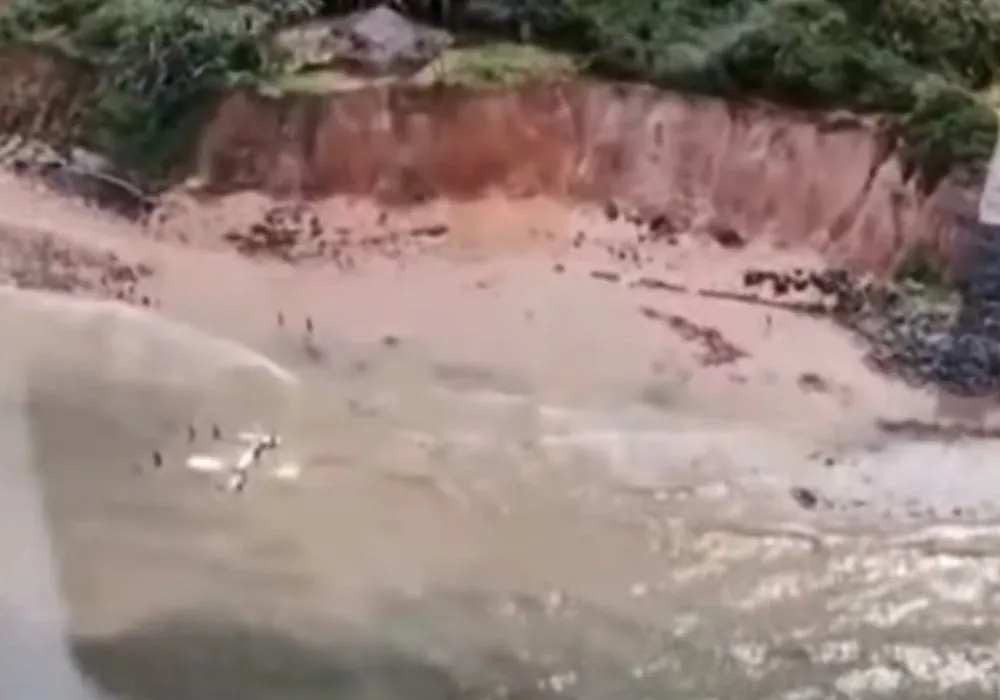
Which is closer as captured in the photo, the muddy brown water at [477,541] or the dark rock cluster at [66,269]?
the muddy brown water at [477,541]

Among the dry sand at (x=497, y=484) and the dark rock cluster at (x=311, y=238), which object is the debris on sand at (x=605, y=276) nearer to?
the dry sand at (x=497, y=484)

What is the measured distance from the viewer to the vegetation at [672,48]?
1312 mm

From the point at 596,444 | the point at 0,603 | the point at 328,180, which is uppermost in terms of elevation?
the point at 328,180

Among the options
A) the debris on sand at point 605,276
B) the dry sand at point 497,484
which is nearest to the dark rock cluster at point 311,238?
the dry sand at point 497,484

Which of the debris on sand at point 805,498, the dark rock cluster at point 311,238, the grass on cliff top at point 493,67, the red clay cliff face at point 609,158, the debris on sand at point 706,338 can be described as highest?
the grass on cliff top at point 493,67

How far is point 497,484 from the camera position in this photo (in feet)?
4.38

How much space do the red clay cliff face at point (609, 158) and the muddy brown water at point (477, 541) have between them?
14cm

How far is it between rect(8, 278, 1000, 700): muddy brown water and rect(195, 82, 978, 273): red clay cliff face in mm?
140

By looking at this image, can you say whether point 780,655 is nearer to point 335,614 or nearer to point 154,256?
point 335,614

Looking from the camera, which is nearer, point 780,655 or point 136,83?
point 780,655

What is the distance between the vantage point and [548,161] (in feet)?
4.58

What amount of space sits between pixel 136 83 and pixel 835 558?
2.15 ft

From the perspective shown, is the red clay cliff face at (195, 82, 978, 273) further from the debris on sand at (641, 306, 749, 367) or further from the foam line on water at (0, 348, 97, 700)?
the foam line on water at (0, 348, 97, 700)

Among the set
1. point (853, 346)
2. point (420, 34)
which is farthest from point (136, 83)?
point (853, 346)
